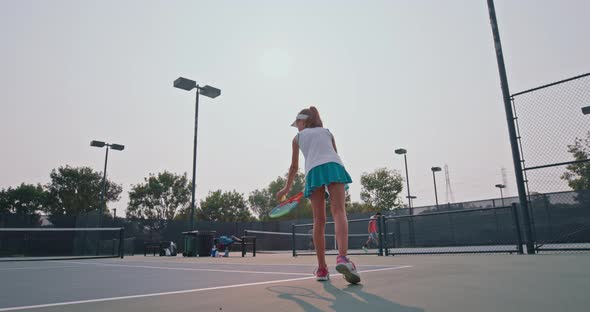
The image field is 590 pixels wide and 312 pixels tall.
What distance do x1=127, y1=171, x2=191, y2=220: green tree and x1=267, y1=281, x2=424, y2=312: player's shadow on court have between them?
52116 millimetres

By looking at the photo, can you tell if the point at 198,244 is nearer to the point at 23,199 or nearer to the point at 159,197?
the point at 159,197

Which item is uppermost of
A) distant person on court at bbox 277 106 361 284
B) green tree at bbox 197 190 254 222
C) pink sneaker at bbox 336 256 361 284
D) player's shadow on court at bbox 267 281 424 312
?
green tree at bbox 197 190 254 222

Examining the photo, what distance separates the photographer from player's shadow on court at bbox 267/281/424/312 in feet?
6.21

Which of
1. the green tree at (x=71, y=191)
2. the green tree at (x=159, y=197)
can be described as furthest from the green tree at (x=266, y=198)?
the green tree at (x=71, y=191)

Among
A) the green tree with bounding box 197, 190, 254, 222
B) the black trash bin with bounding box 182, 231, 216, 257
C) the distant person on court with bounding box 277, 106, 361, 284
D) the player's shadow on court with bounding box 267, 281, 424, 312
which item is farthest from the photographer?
the green tree with bounding box 197, 190, 254, 222

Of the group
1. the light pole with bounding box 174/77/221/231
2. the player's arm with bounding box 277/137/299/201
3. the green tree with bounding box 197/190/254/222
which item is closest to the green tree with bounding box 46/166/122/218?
the green tree with bounding box 197/190/254/222

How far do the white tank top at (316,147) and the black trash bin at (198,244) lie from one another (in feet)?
37.0

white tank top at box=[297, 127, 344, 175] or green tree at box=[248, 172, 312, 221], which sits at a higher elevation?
green tree at box=[248, 172, 312, 221]

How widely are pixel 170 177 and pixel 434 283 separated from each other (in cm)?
5400

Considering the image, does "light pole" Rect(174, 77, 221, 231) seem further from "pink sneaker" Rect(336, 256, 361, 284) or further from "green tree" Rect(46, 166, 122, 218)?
"green tree" Rect(46, 166, 122, 218)

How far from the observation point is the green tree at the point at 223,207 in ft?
196

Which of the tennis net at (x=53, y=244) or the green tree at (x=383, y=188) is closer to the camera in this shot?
the tennis net at (x=53, y=244)

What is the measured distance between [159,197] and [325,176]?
52990 millimetres

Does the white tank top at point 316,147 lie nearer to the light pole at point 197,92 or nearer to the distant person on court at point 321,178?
the distant person on court at point 321,178
